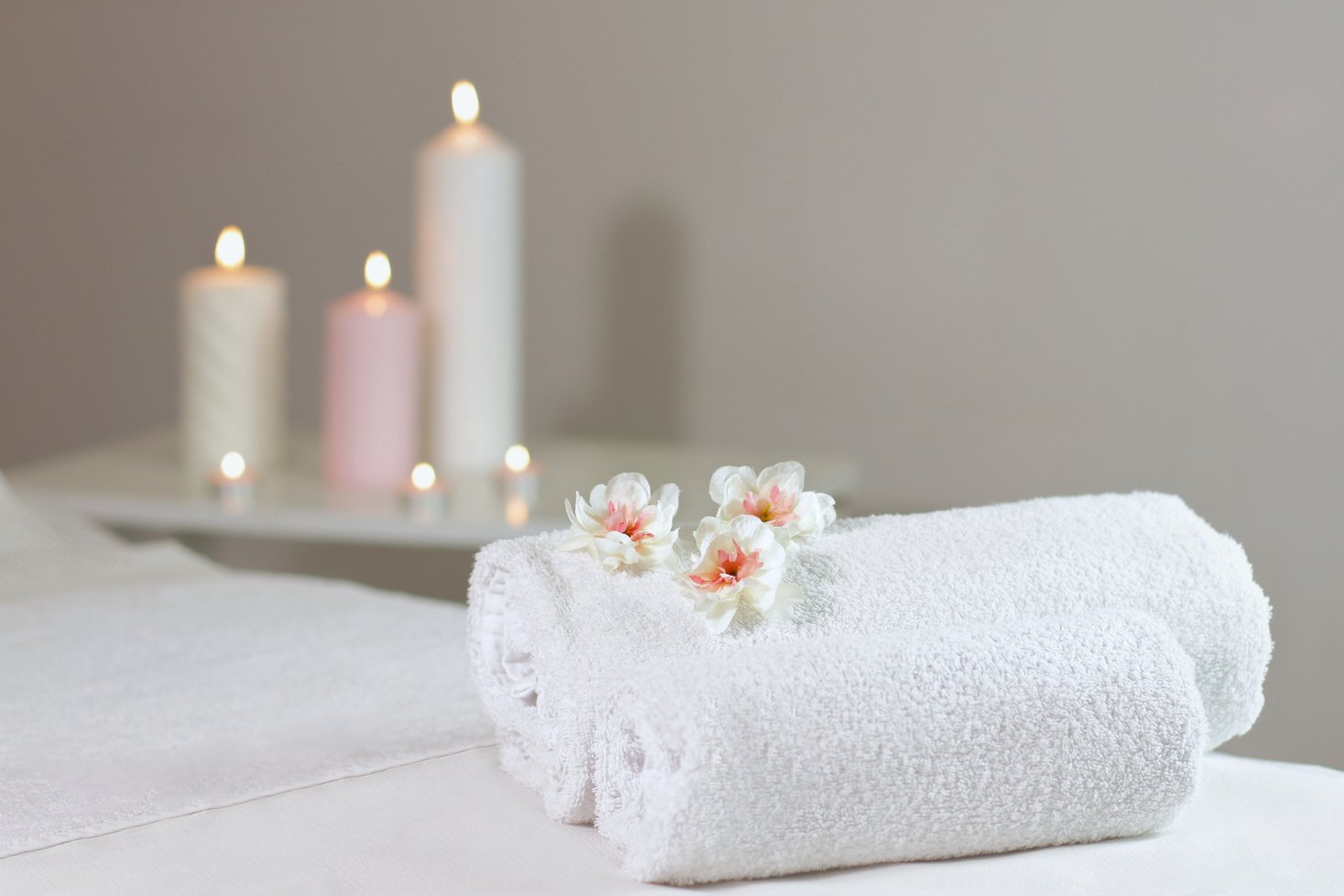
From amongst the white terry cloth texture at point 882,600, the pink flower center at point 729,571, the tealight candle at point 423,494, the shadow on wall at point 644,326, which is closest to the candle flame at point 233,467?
the tealight candle at point 423,494

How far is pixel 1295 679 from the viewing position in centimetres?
138

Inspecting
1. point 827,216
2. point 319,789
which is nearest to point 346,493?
point 827,216

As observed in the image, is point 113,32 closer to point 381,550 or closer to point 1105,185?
point 381,550

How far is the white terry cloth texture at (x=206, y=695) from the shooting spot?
60 centimetres

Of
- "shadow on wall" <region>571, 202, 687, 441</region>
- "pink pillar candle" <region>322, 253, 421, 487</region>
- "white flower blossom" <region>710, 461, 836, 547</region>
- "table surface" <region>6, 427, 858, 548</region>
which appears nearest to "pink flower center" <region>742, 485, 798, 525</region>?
"white flower blossom" <region>710, 461, 836, 547</region>

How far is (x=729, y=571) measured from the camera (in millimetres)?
545

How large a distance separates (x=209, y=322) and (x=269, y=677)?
70 cm

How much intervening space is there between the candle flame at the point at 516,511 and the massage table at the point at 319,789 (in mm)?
351

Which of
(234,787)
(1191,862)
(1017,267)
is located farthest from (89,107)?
(1191,862)

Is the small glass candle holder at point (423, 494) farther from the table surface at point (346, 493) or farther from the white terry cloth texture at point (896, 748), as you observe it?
the white terry cloth texture at point (896, 748)

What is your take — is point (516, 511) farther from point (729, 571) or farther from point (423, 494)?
point (729, 571)

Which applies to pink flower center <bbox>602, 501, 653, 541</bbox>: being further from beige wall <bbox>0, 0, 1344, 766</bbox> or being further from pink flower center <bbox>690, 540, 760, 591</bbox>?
beige wall <bbox>0, 0, 1344, 766</bbox>

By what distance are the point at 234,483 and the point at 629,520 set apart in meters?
0.80

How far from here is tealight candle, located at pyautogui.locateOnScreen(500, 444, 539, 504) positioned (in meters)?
1.32
